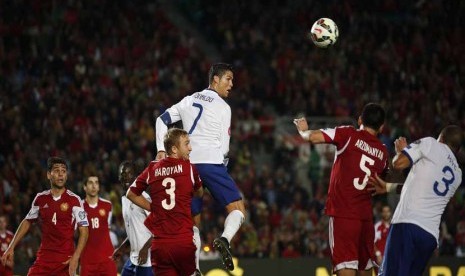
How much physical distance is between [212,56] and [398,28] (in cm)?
526

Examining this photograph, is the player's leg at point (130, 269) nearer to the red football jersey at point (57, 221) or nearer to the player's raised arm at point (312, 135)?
the red football jersey at point (57, 221)

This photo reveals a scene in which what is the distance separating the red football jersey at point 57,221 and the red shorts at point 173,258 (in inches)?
90.3

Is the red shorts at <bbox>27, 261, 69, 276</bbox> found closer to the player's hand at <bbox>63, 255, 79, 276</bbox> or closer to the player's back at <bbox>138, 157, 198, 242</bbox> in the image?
the player's hand at <bbox>63, 255, 79, 276</bbox>

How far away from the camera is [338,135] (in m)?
10.4

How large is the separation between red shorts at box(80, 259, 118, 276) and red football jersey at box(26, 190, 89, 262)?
3.97 feet

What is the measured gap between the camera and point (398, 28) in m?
27.8

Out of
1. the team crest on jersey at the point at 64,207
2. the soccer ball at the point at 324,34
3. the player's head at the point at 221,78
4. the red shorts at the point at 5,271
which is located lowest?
the red shorts at the point at 5,271

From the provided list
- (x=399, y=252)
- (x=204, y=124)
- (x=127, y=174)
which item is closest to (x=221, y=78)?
(x=204, y=124)

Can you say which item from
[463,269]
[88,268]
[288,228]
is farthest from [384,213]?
[88,268]

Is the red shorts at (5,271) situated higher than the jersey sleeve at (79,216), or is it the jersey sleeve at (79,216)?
the jersey sleeve at (79,216)

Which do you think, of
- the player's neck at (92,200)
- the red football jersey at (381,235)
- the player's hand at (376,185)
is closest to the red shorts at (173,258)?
the player's hand at (376,185)

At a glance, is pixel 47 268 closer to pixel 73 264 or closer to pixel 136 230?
pixel 73 264

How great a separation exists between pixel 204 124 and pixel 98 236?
10.5 ft

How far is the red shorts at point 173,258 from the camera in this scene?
994 cm
